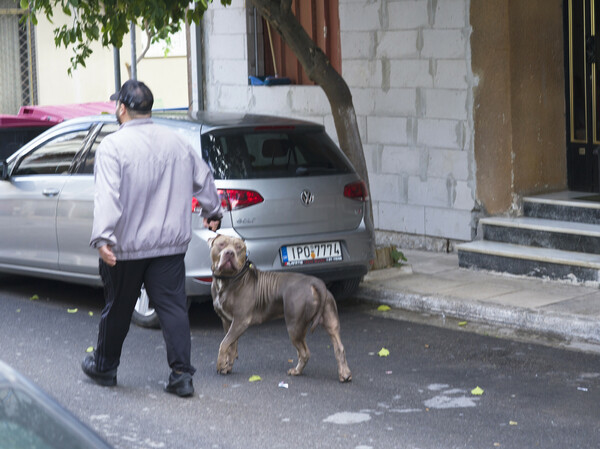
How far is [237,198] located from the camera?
761cm

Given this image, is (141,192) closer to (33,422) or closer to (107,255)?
(107,255)

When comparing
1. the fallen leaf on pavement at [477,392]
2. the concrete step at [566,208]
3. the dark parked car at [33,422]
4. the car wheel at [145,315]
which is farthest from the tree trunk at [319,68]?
the dark parked car at [33,422]

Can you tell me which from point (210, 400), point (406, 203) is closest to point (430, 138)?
point (406, 203)

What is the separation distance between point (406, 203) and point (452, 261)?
103 cm

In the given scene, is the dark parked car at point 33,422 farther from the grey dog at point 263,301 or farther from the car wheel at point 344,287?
the car wheel at point 344,287

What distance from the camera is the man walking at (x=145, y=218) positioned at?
6082 millimetres

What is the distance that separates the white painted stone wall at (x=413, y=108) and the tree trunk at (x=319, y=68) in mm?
1229

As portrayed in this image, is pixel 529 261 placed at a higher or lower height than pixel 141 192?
lower

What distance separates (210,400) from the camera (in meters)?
6.18

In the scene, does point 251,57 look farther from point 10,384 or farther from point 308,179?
point 10,384

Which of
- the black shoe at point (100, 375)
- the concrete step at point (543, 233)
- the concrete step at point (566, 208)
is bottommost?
the black shoe at point (100, 375)

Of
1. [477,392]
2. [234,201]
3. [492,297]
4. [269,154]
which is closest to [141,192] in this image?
[234,201]

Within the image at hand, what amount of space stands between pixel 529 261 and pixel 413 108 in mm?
2258

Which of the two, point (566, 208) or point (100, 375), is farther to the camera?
point (566, 208)
